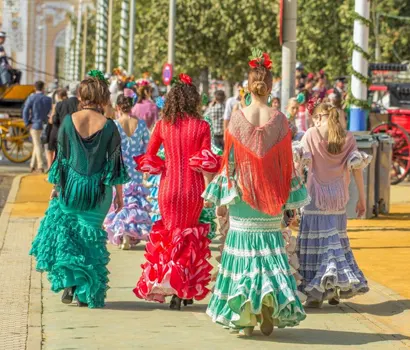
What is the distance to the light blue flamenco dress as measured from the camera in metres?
14.7

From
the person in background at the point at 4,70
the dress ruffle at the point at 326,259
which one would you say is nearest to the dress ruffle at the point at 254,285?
the dress ruffle at the point at 326,259

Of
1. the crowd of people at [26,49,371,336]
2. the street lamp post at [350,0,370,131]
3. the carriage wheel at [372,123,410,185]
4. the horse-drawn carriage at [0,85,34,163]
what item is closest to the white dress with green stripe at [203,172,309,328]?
the crowd of people at [26,49,371,336]

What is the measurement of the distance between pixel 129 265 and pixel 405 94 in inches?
573

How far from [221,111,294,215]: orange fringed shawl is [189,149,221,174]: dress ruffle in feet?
3.62

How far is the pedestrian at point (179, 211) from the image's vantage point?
10570 mm

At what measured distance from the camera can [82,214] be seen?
1055 cm

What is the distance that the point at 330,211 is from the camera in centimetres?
1090

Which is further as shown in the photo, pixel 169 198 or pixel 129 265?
pixel 129 265

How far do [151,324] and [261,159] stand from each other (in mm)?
1526

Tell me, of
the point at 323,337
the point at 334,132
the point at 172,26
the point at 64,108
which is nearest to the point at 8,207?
the point at 64,108

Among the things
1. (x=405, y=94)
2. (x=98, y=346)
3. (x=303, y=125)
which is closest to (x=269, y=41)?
(x=405, y=94)

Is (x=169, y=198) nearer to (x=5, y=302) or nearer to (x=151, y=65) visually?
(x=5, y=302)

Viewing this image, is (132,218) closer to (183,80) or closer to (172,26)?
Answer: (183,80)

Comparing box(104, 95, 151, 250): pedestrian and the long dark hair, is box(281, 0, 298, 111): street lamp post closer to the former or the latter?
box(104, 95, 151, 250): pedestrian
